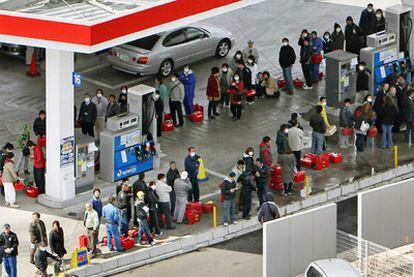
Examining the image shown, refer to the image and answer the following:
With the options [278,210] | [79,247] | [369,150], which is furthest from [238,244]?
[369,150]

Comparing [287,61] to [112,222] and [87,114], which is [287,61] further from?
[112,222]

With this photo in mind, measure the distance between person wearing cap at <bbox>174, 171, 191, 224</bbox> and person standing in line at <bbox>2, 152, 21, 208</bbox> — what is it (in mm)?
3782

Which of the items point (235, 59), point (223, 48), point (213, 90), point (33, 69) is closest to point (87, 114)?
point (213, 90)

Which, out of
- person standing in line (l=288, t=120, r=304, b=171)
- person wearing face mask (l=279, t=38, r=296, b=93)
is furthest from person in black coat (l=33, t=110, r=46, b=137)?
person wearing face mask (l=279, t=38, r=296, b=93)

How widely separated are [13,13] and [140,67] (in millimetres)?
10009

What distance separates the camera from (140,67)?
4078 cm

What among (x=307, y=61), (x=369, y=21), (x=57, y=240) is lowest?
(x=57, y=240)

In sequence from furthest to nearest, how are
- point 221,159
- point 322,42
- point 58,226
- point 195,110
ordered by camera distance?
point 322,42
point 195,110
point 221,159
point 58,226

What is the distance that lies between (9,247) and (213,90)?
1035 cm

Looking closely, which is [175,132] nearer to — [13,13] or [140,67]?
[140,67]

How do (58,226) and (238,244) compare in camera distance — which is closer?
(58,226)

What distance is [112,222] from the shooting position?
30.7 meters

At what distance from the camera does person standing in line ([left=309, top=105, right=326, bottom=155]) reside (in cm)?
3556

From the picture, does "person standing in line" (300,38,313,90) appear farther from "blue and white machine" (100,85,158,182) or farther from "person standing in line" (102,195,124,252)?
"person standing in line" (102,195,124,252)
